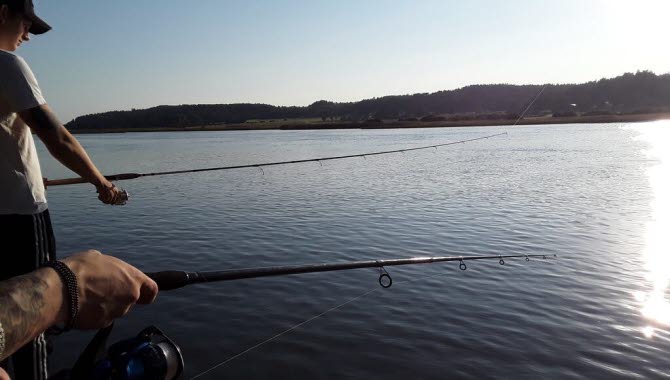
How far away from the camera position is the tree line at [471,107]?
148m

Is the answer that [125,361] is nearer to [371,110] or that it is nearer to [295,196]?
[295,196]

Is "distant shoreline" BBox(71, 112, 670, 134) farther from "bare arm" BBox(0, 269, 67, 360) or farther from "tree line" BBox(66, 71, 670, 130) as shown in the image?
"bare arm" BBox(0, 269, 67, 360)

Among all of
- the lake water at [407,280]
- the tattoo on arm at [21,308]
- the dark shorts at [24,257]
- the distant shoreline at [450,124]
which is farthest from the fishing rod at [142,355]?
the distant shoreline at [450,124]

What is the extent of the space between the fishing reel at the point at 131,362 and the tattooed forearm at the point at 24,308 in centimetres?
120

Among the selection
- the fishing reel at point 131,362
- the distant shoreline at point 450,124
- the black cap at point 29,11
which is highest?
the black cap at point 29,11

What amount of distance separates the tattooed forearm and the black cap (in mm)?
2685

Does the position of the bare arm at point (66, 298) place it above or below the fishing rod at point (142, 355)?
above

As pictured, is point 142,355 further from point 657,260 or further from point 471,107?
point 471,107

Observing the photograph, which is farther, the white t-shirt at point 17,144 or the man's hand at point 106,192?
the man's hand at point 106,192

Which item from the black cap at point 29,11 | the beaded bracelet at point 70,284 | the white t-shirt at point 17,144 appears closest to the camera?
the beaded bracelet at point 70,284

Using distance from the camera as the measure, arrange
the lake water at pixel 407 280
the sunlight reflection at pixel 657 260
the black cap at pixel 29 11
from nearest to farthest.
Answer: the black cap at pixel 29 11
the lake water at pixel 407 280
the sunlight reflection at pixel 657 260

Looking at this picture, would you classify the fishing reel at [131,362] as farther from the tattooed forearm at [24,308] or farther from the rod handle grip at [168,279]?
the tattooed forearm at [24,308]

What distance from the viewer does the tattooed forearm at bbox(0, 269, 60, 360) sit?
1.41 meters

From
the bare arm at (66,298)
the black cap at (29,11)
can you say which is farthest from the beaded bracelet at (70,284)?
the black cap at (29,11)
